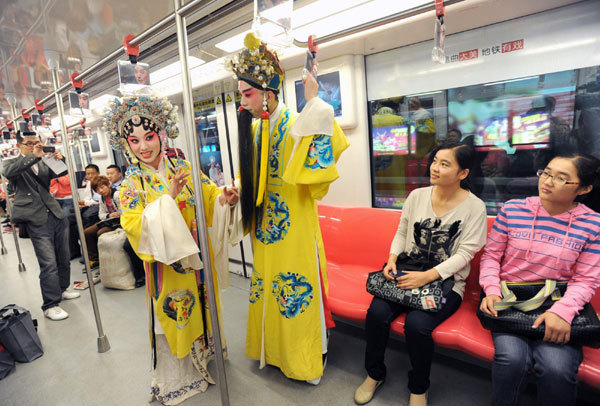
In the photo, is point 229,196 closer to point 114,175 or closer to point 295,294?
point 295,294

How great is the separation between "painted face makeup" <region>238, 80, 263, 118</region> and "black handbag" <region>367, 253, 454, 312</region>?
128 centimetres

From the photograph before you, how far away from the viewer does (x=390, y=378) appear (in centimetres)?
214

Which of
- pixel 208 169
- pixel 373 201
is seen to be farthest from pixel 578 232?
pixel 208 169

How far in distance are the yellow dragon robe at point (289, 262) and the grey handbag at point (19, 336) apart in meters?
2.15

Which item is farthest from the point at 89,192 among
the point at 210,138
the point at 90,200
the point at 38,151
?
the point at 210,138

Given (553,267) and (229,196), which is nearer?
(553,267)

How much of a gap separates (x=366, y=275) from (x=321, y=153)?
1.34 meters

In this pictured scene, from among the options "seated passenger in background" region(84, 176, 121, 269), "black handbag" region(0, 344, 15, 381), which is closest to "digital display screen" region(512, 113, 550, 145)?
"black handbag" region(0, 344, 15, 381)

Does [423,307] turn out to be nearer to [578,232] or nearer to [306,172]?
[578,232]

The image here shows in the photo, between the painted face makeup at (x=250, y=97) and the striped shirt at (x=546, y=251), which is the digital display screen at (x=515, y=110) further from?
the painted face makeup at (x=250, y=97)

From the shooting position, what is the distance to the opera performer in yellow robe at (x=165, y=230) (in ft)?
5.68

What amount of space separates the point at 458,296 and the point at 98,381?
258cm

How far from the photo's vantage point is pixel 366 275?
103 inches

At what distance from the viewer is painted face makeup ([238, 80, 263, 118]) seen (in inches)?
70.7
